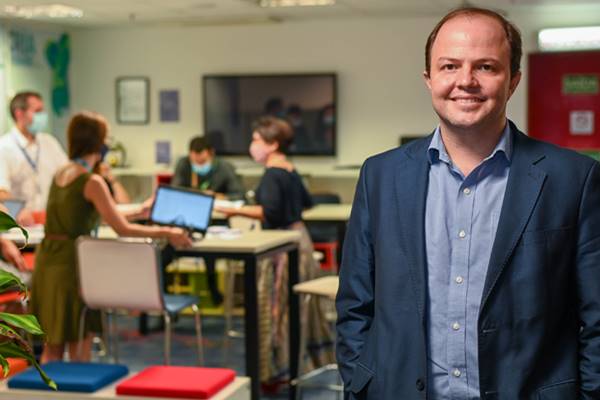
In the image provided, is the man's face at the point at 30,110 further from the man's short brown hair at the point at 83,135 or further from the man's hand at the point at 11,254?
the man's hand at the point at 11,254

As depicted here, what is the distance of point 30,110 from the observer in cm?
698

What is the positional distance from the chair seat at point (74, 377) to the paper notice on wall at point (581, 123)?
22.4ft

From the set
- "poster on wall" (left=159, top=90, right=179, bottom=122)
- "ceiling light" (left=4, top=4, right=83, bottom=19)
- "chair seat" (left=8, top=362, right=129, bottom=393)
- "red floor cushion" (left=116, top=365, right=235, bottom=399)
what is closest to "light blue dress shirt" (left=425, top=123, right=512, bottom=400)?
"red floor cushion" (left=116, top=365, right=235, bottom=399)

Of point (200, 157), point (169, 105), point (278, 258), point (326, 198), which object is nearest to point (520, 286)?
point (278, 258)

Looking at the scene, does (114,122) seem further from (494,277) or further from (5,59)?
(494,277)

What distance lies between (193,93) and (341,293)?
853 centimetres

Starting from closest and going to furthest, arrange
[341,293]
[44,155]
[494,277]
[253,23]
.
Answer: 1. [494,277]
2. [341,293]
3. [44,155]
4. [253,23]

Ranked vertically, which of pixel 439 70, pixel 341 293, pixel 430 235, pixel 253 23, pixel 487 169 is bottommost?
pixel 341 293

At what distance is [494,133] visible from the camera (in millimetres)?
2045

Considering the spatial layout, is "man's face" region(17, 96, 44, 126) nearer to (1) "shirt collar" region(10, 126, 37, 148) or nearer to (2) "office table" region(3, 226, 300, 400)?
(1) "shirt collar" region(10, 126, 37, 148)

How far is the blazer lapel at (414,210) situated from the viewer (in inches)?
80.3

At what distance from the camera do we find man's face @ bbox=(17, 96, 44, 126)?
696cm

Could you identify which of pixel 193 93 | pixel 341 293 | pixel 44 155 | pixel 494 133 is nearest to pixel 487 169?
pixel 494 133

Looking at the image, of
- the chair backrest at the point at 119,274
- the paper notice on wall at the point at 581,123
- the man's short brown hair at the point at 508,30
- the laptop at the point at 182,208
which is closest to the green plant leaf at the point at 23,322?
the man's short brown hair at the point at 508,30
